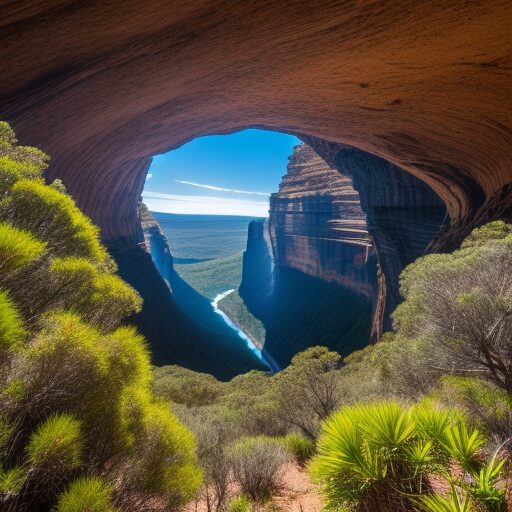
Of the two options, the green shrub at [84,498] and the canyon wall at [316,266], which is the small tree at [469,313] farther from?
the canyon wall at [316,266]

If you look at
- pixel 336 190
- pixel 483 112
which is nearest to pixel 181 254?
pixel 336 190

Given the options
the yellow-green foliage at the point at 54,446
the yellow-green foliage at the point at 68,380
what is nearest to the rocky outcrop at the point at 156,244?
the yellow-green foliage at the point at 68,380

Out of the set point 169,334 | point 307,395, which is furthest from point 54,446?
point 169,334

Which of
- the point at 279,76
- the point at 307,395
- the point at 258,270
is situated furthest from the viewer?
the point at 258,270

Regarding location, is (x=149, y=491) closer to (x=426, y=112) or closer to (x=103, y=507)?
(x=103, y=507)

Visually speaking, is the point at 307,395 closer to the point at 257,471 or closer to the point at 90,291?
the point at 257,471

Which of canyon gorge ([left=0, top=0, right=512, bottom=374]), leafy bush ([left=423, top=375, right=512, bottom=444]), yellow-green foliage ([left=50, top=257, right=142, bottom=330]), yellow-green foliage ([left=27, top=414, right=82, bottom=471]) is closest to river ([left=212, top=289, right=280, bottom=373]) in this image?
canyon gorge ([left=0, top=0, right=512, bottom=374])
